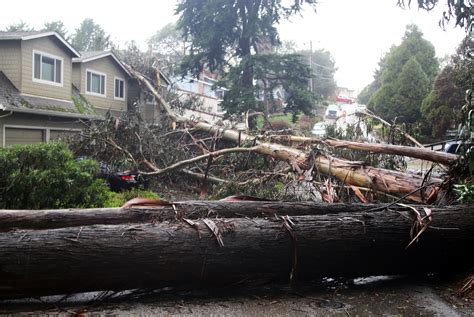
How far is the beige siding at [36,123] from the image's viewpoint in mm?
14023

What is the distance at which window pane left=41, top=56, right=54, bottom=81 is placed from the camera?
16250mm

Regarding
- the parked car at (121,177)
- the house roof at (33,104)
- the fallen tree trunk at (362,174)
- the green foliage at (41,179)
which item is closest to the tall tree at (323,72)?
the house roof at (33,104)

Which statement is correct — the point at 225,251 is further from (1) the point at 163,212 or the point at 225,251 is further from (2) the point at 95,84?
(2) the point at 95,84

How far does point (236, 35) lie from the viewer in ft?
73.4

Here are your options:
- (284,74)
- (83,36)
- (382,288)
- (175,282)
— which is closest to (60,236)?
(175,282)

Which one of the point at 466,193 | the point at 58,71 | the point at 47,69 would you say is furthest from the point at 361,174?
the point at 58,71

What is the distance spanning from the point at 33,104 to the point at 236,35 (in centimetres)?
1119

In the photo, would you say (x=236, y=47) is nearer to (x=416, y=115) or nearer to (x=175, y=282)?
(x=416, y=115)

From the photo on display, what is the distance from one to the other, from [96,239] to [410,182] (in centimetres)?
465

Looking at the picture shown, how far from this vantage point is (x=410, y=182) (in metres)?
6.32

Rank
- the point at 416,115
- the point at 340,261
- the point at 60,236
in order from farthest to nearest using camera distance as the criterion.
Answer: the point at 416,115 → the point at 340,261 → the point at 60,236

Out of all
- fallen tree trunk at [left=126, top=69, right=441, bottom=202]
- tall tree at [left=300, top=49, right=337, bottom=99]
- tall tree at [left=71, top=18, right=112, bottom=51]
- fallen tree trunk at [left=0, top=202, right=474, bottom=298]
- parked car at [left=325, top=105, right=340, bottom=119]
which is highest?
tall tree at [left=71, top=18, right=112, bottom=51]

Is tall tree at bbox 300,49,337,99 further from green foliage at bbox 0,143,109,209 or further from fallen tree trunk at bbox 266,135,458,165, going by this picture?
green foliage at bbox 0,143,109,209

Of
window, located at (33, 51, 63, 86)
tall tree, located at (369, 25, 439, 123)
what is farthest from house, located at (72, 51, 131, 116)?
tall tree, located at (369, 25, 439, 123)
